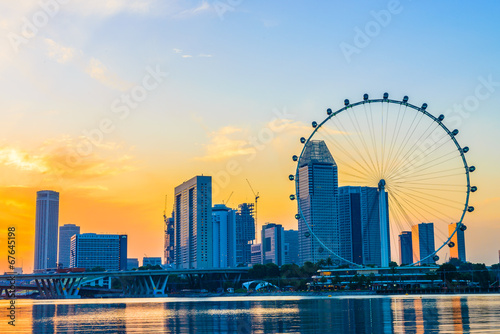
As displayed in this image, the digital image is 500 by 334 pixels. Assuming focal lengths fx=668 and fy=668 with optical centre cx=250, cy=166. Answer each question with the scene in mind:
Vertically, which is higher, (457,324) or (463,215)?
(463,215)

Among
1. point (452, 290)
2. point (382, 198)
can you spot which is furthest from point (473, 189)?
point (452, 290)

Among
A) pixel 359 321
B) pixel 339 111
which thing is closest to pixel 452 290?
pixel 339 111

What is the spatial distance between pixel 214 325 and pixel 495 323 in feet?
84.3

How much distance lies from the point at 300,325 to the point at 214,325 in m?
9.11

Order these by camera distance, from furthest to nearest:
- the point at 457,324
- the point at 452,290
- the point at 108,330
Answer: the point at 452,290, the point at 108,330, the point at 457,324

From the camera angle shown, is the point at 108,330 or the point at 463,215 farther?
the point at 463,215

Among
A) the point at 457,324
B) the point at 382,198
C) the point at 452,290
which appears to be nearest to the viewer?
the point at 457,324

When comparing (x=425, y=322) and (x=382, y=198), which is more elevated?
(x=382, y=198)

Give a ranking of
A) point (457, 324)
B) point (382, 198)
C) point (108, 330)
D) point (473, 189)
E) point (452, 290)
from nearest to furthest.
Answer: point (457, 324) → point (108, 330) → point (473, 189) → point (382, 198) → point (452, 290)

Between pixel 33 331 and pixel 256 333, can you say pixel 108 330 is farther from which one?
pixel 256 333

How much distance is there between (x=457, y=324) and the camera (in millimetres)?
57094

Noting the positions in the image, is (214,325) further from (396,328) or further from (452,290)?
(452,290)

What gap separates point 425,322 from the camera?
199 feet

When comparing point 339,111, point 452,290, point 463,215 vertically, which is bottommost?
point 452,290
